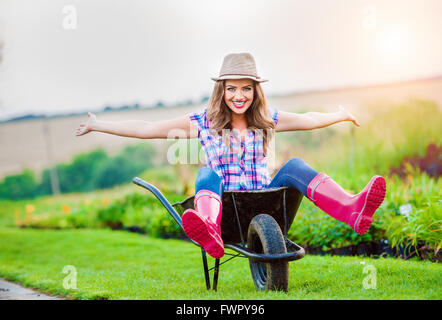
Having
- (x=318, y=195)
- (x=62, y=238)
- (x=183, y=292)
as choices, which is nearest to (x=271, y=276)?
(x=318, y=195)

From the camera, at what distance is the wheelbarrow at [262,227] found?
250 centimetres

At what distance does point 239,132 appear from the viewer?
3.13 m

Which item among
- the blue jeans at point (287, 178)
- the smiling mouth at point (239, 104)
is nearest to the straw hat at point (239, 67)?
the smiling mouth at point (239, 104)

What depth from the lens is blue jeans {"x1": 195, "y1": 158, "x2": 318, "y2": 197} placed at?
2637 mm

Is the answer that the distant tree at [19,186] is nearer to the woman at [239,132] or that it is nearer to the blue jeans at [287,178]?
the woman at [239,132]

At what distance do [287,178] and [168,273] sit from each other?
5.15 feet

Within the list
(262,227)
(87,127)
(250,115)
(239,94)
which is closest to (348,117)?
(250,115)

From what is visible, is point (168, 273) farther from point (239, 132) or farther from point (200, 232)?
point (200, 232)

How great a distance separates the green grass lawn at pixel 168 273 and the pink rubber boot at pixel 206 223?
37 cm

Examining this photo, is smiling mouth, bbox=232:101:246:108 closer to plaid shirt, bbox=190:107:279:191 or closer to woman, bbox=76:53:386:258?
woman, bbox=76:53:386:258

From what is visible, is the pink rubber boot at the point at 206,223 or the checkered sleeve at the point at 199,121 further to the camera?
the checkered sleeve at the point at 199,121

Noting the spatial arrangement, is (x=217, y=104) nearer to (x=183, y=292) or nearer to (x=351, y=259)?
(x=183, y=292)

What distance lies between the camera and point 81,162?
33.7 feet

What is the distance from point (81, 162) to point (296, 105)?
455 centimetres
